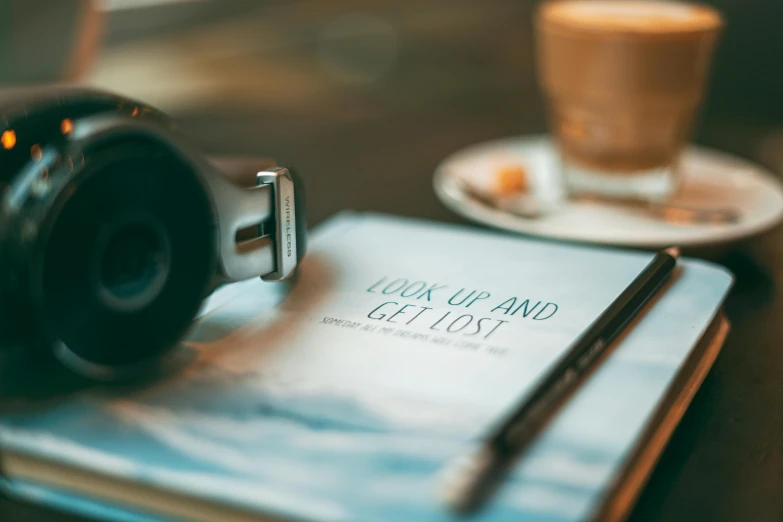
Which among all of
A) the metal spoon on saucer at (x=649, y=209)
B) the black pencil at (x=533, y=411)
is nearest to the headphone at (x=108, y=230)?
the black pencil at (x=533, y=411)

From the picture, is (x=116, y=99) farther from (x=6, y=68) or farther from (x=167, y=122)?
(x=6, y=68)

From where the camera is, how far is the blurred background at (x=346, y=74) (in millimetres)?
657

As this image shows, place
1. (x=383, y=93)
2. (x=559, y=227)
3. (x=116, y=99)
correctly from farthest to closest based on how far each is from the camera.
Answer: (x=383, y=93) → (x=559, y=227) → (x=116, y=99)

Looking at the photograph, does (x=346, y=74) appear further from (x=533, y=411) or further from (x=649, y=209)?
(x=533, y=411)

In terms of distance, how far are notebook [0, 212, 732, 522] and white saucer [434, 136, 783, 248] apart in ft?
0.29

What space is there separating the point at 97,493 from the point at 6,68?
51 cm

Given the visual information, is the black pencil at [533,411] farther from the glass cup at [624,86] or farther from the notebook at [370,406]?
the glass cup at [624,86]

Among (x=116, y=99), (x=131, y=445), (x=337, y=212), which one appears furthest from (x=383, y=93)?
(x=131, y=445)

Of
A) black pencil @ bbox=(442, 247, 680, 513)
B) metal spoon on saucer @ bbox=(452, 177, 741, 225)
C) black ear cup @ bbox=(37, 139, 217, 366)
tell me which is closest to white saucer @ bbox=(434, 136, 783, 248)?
metal spoon on saucer @ bbox=(452, 177, 741, 225)

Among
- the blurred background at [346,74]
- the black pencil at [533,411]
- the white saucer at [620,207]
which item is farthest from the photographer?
the blurred background at [346,74]

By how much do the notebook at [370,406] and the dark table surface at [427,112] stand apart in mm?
Answer: 20

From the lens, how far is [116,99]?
0.33 meters

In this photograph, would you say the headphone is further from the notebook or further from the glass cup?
the glass cup

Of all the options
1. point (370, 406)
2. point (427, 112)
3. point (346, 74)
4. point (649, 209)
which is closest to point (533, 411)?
point (370, 406)
